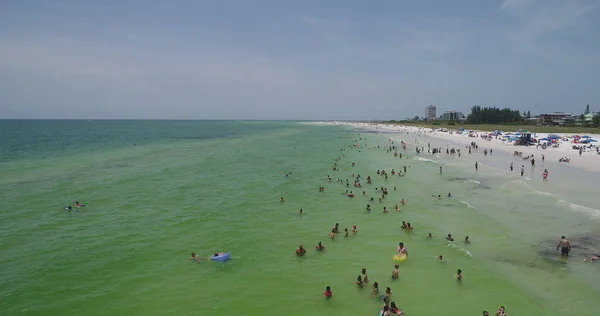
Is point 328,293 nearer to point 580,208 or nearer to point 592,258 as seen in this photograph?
point 592,258

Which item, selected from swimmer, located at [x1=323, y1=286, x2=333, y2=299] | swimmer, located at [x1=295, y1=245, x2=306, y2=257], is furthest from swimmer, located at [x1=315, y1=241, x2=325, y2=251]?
swimmer, located at [x1=323, y1=286, x2=333, y2=299]

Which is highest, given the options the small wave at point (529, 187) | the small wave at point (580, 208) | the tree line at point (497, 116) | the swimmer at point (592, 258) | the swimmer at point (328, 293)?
the tree line at point (497, 116)

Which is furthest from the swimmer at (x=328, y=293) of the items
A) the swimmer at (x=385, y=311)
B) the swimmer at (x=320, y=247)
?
the swimmer at (x=320, y=247)

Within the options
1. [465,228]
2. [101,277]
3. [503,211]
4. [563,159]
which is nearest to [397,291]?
[465,228]

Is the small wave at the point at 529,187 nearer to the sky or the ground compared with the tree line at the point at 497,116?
nearer to the ground

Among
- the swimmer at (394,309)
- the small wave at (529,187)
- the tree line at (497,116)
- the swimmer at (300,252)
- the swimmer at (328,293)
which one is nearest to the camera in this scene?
the swimmer at (394,309)

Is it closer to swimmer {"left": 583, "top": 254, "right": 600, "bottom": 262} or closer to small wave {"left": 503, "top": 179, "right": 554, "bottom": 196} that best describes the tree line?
small wave {"left": 503, "top": 179, "right": 554, "bottom": 196}

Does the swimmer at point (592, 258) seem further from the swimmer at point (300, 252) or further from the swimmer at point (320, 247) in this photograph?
the swimmer at point (300, 252)

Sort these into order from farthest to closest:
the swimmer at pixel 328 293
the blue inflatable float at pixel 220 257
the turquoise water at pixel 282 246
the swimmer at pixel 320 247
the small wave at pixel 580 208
→ the small wave at pixel 580 208, the swimmer at pixel 320 247, the blue inflatable float at pixel 220 257, the swimmer at pixel 328 293, the turquoise water at pixel 282 246
